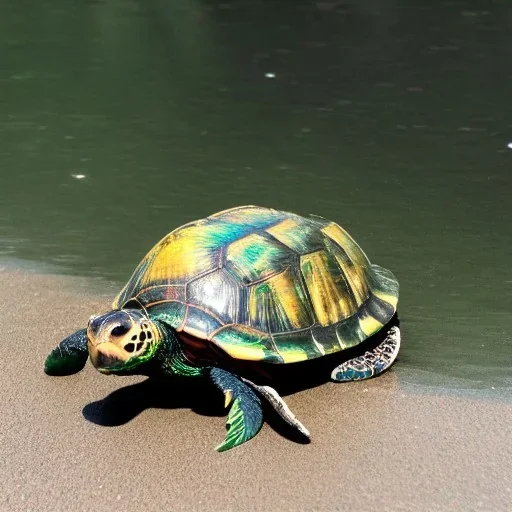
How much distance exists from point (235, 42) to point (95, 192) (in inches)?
229

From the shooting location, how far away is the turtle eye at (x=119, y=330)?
338 centimetres

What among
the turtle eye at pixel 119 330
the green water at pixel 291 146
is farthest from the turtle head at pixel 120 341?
the green water at pixel 291 146

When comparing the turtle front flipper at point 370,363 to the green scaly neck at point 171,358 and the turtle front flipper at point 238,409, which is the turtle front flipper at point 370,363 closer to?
the turtle front flipper at point 238,409

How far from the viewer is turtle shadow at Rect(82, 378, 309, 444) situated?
3.62 meters

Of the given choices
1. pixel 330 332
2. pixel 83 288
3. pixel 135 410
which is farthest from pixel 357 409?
pixel 83 288

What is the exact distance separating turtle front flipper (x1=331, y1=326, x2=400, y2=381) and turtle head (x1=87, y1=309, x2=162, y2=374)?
3.28ft

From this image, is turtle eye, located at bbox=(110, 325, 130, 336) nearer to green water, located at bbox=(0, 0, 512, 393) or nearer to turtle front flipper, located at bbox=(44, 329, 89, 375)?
turtle front flipper, located at bbox=(44, 329, 89, 375)

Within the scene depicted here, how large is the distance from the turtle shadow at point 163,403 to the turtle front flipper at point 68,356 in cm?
24

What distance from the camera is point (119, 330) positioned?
3393mm

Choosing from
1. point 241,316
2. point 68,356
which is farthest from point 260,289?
point 68,356

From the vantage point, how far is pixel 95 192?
6.52 m

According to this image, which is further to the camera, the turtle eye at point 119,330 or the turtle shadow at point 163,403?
the turtle shadow at point 163,403

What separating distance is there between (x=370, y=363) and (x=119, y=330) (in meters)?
1.32

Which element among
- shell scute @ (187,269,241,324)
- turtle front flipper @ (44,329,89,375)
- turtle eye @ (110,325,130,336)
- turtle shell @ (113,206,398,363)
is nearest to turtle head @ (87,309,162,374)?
turtle eye @ (110,325,130,336)
